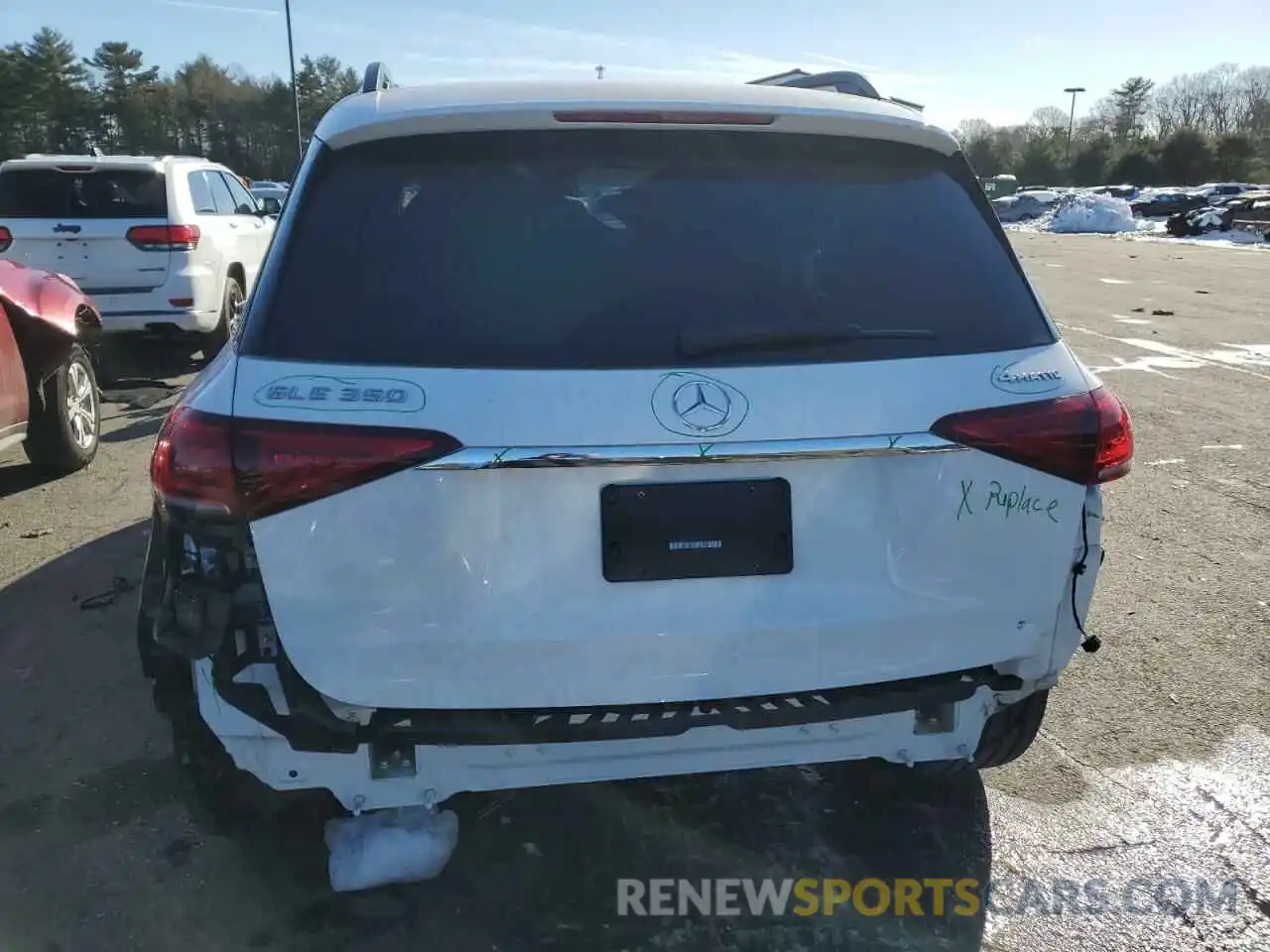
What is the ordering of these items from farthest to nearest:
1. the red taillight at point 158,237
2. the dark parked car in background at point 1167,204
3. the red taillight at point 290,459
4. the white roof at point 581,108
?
1. the dark parked car in background at point 1167,204
2. the red taillight at point 158,237
3. the white roof at point 581,108
4. the red taillight at point 290,459

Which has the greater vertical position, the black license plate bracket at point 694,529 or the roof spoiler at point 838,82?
the roof spoiler at point 838,82

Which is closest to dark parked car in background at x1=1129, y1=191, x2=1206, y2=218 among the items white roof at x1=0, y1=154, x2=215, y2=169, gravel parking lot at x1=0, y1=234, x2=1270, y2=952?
white roof at x1=0, y1=154, x2=215, y2=169

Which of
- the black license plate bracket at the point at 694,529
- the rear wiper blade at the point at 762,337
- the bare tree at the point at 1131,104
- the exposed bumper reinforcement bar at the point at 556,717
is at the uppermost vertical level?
the bare tree at the point at 1131,104

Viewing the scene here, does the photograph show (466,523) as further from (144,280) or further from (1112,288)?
(1112,288)

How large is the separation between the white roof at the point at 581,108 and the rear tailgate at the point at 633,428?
0.05m

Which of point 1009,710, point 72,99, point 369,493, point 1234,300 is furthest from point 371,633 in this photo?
point 72,99

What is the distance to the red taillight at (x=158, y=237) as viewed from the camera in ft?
30.3

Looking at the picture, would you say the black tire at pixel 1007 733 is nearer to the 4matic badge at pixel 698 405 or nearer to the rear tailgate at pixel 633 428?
the rear tailgate at pixel 633 428

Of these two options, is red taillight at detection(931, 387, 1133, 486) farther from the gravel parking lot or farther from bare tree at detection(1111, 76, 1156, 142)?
bare tree at detection(1111, 76, 1156, 142)

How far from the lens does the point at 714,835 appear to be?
2.93 meters

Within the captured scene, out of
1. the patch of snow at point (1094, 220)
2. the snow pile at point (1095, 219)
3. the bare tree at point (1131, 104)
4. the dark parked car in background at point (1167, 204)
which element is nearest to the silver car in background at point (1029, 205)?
the dark parked car in background at point (1167, 204)

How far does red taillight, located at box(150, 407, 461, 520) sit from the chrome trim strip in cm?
6

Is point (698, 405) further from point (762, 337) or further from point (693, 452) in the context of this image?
point (762, 337)

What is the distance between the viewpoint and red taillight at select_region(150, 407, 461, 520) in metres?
2.01
